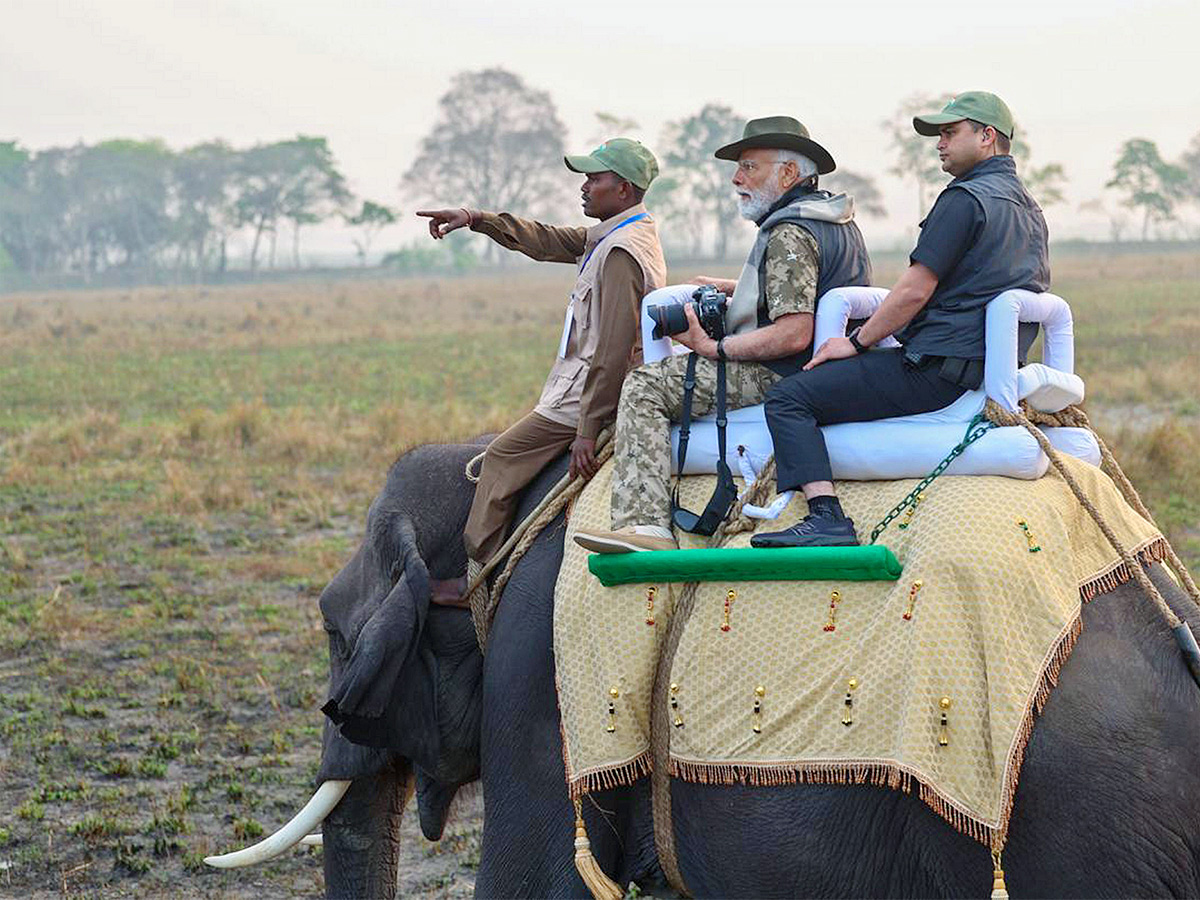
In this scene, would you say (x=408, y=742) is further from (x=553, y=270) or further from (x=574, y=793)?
(x=553, y=270)

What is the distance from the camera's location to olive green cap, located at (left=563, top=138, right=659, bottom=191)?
16.5 feet

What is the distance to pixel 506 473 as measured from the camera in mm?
4922

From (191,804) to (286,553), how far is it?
516 cm

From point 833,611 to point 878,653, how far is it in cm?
17

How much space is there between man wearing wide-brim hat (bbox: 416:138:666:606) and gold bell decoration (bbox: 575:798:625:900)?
3.08ft

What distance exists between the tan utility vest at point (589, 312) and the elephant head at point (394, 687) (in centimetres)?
40

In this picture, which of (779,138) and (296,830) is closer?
(779,138)

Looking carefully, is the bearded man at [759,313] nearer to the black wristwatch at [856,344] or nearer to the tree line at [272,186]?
the black wristwatch at [856,344]

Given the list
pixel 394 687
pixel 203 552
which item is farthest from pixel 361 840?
pixel 203 552

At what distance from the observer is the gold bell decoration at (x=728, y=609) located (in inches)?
166

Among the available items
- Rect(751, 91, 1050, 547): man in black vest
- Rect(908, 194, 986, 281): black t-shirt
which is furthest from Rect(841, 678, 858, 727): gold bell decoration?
Rect(908, 194, 986, 281): black t-shirt

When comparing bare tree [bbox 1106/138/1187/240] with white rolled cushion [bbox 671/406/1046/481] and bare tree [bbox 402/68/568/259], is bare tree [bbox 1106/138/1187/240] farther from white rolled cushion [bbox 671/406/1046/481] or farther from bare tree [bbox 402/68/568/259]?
white rolled cushion [bbox 671/406/1046/481]

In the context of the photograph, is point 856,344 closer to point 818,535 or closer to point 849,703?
point 818,535

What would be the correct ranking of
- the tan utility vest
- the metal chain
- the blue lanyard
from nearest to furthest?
1. the metal chain
2. the tan utility vest
3. the blue lanyard
